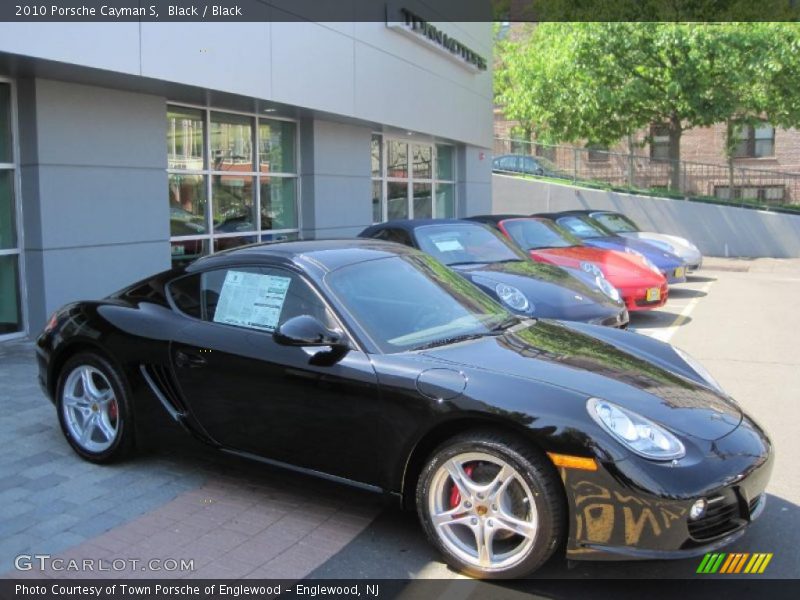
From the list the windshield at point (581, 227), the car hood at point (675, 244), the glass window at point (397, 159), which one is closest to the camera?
the windshield at point (581, 227)

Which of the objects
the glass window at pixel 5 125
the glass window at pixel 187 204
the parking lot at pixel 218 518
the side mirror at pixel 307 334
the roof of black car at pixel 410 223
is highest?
the glass window at pixel 5 125

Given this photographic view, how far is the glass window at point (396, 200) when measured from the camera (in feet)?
55.6

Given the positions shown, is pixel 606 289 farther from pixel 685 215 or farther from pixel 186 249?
pixel 685 215

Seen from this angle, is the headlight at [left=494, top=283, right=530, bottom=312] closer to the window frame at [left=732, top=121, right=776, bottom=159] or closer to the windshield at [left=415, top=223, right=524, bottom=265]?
the windshield at [left=415, top=223, right=524, bottom=265]

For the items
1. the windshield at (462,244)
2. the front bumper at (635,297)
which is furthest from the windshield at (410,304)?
the front bumper at (635,297)

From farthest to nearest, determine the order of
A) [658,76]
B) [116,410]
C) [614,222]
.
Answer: [658,76]
[614,222]
[116,410]

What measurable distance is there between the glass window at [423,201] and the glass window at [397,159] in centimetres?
85

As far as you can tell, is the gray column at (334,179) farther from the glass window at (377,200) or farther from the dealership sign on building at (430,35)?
the dealership sign on building at (430,35)

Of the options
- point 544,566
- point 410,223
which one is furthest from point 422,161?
point 544,566

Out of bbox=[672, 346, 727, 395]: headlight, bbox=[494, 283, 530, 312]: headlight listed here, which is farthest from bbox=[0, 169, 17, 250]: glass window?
bbox=[672, 346, 727, 395]: headlight

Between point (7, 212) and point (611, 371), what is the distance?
22.3ft

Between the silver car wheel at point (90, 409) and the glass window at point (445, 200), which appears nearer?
the silver car wheel at point (90, 409)

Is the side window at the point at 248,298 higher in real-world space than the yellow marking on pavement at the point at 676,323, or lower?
higher

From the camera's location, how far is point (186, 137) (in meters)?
10.7
